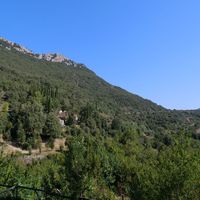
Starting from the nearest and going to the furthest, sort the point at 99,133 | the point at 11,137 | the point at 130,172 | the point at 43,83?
the point at 130,172
the point at 11,137
the point at 99,133
the point at 43,83

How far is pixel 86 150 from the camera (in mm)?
39688

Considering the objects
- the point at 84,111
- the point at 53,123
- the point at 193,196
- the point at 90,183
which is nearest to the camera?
the point at 193,196

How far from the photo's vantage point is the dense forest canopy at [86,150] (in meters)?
22.5

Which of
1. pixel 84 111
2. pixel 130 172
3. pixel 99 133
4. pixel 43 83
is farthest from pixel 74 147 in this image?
pixel 43 83

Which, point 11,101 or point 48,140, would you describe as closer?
point 48,140

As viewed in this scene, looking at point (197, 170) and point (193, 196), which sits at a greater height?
point (197, 170)

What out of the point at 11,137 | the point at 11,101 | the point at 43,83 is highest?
the point at 43,83

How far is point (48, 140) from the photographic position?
12950 cm

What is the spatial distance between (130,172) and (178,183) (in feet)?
124

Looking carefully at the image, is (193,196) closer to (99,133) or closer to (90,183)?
(90,183)

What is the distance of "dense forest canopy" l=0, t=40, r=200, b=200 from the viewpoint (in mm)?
22469

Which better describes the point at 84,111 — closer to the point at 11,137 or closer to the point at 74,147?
the point at 11,137

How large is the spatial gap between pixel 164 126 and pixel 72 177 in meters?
160

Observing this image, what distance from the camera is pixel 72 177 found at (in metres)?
35.9
